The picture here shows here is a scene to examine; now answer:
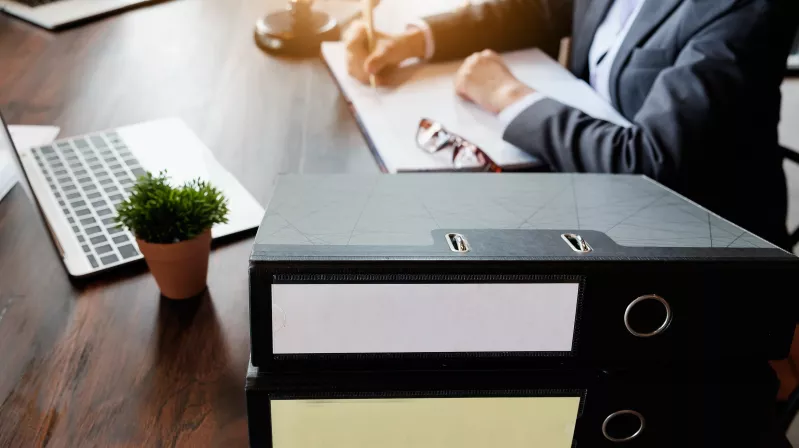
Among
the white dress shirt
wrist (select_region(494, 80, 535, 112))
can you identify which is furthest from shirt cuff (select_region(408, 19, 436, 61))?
wrist (select_region(494, 80, 535, 112))

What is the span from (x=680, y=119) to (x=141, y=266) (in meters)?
0.64

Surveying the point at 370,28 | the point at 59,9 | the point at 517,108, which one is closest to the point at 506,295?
the point at 517,108

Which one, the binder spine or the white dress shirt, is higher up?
the binder spine

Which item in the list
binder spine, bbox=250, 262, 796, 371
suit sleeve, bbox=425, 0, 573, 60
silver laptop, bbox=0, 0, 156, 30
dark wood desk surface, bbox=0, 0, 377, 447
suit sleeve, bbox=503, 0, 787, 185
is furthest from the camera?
silver laptop, bbox=0, 0, 156, 30

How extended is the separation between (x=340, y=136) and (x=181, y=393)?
0.48m

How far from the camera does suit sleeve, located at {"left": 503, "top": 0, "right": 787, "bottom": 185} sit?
0.82m

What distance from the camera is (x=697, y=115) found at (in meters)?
0.83

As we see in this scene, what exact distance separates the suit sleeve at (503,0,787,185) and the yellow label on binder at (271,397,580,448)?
16.2 inches

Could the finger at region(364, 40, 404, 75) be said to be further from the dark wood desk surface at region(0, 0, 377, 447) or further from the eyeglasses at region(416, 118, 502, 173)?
the eyeglasses at region(416, 118, 502, 173)

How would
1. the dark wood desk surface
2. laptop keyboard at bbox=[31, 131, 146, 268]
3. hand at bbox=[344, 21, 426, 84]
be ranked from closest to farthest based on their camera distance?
the dark wood desk surface
laptop keyboard at bbox=[31, 131, 146, 268]
hand at bbox=[344, 21, 426, 84]

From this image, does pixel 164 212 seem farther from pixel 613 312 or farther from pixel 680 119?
pixel 680 119

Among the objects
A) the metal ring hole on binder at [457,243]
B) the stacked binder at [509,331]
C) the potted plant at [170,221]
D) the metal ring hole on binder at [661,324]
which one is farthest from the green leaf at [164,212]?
the metal ring hole on binder at [661,324]

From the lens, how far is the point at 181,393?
559 mm

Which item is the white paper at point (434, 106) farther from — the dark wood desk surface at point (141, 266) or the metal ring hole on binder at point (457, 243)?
the metal ring hole on binder at point (457, 243)
